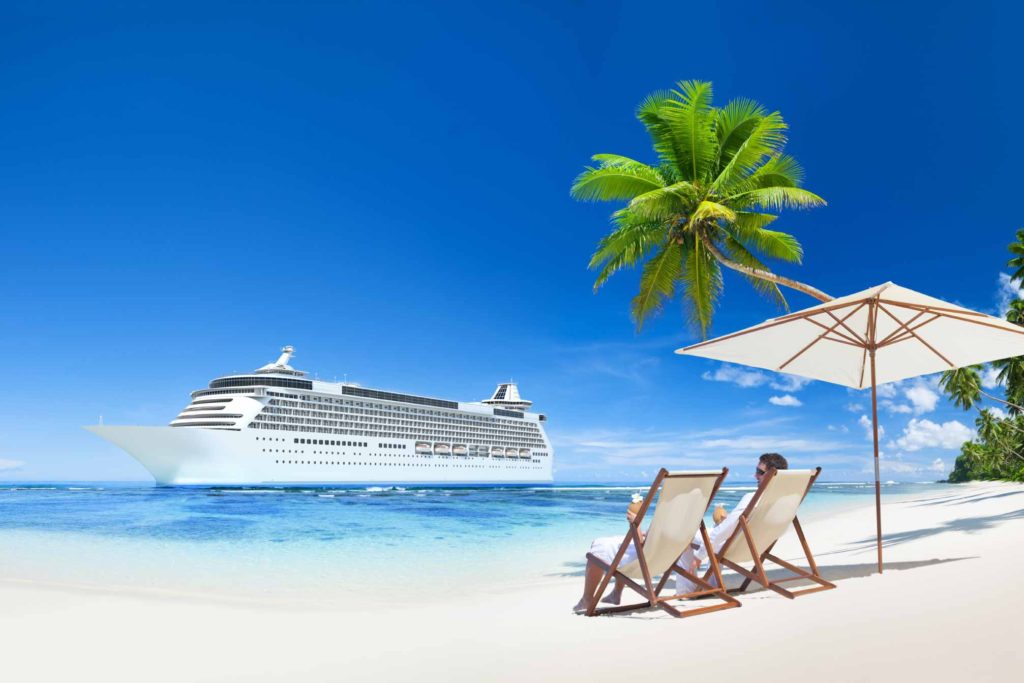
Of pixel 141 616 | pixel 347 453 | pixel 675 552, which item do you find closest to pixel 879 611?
pixel 675 552

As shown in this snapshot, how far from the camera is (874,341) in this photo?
15.4ft

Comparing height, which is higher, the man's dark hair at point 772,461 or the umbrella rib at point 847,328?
the umbrella rib at point 847,328

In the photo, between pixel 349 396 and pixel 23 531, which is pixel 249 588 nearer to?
pixel 23 531

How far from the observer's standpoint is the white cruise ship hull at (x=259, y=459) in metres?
28.6

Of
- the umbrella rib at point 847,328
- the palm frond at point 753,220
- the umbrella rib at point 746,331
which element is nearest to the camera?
the umbrella rib at point 746,331

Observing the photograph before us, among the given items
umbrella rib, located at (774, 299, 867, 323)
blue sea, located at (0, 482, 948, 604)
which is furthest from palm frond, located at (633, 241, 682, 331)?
umbrella rib, located at (774, 299, 867, 323)

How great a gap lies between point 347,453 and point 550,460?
63.0ft

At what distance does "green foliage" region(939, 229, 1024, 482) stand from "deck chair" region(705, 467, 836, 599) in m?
13.4

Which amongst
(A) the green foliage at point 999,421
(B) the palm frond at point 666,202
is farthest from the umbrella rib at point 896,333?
(A) the green foliage at point 999,421

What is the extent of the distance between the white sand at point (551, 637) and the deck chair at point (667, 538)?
0.15 meters

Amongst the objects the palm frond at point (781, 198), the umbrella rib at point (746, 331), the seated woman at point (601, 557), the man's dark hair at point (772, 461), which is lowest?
the seated woman at point (601, 557)

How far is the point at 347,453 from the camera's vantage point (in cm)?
3550

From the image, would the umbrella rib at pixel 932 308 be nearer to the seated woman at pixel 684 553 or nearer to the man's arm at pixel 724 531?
the seated woman at pixel 684 553

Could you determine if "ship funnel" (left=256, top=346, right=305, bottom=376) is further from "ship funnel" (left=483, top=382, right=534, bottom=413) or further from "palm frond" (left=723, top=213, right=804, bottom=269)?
"palm frond" (left=723, top=213, right=804, bottom=269)
